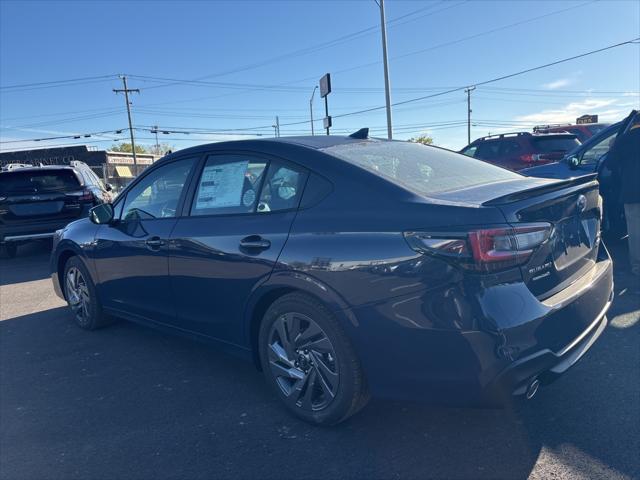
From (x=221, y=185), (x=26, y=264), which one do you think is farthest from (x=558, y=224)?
(x=26, y=264)

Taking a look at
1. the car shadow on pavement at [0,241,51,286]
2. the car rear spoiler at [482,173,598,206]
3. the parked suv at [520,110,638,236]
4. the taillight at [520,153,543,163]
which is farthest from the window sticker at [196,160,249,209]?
the taillight at [520,153,543,163]

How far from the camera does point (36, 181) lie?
8.77 m

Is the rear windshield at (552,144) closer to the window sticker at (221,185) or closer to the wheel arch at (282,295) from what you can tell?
the window sticker at (221,185)

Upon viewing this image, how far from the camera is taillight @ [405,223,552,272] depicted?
7.14 ft

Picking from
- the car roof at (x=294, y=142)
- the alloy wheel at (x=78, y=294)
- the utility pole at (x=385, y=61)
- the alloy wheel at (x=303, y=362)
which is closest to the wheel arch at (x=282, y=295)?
the alloy wheel at (x=303, y=362)

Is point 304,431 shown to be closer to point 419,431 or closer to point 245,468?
point 245,468

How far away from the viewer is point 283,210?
2885 mm

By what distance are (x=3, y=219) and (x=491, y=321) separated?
29.4ft

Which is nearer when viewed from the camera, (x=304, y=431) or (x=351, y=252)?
(x=351, y=252)

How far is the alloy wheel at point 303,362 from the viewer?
8.83 ft

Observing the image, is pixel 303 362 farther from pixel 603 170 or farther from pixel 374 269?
pixel 603 170

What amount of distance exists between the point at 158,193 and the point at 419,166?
2.09m

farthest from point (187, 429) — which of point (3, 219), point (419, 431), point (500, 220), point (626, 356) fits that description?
point (3, 219)

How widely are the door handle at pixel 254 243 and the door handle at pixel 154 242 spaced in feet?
2.98
